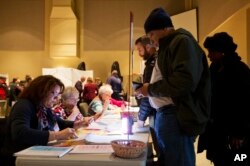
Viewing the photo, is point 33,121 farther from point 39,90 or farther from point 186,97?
point 186,97

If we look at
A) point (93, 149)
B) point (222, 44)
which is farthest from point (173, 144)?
point (222, 44)

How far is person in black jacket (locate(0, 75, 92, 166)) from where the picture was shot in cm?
158

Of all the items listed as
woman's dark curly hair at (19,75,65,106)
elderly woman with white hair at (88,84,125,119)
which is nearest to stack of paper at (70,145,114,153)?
woman's dark curly hair at (19,75,65,106)

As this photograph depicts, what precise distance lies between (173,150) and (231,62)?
859mm

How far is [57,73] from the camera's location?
8.00m

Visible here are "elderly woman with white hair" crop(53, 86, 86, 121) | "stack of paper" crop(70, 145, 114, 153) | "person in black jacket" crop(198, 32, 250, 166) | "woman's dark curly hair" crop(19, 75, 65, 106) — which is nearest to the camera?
"stack of paper" crop(70, 145, 114, 153)

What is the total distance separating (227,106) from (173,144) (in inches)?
25.9

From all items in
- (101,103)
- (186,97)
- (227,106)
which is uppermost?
(186,97)

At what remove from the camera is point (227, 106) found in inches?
77.2

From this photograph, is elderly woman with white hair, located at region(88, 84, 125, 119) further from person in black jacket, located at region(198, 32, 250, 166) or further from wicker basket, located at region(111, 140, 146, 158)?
wicker basket, located at region(111, 140, 146, 158)

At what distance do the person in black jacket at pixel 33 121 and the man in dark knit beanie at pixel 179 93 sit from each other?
20.5 inches

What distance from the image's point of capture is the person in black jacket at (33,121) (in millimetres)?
1578

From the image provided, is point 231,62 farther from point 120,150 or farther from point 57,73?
point 57,73

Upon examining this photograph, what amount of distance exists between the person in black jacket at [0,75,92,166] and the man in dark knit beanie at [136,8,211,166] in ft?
1.70
